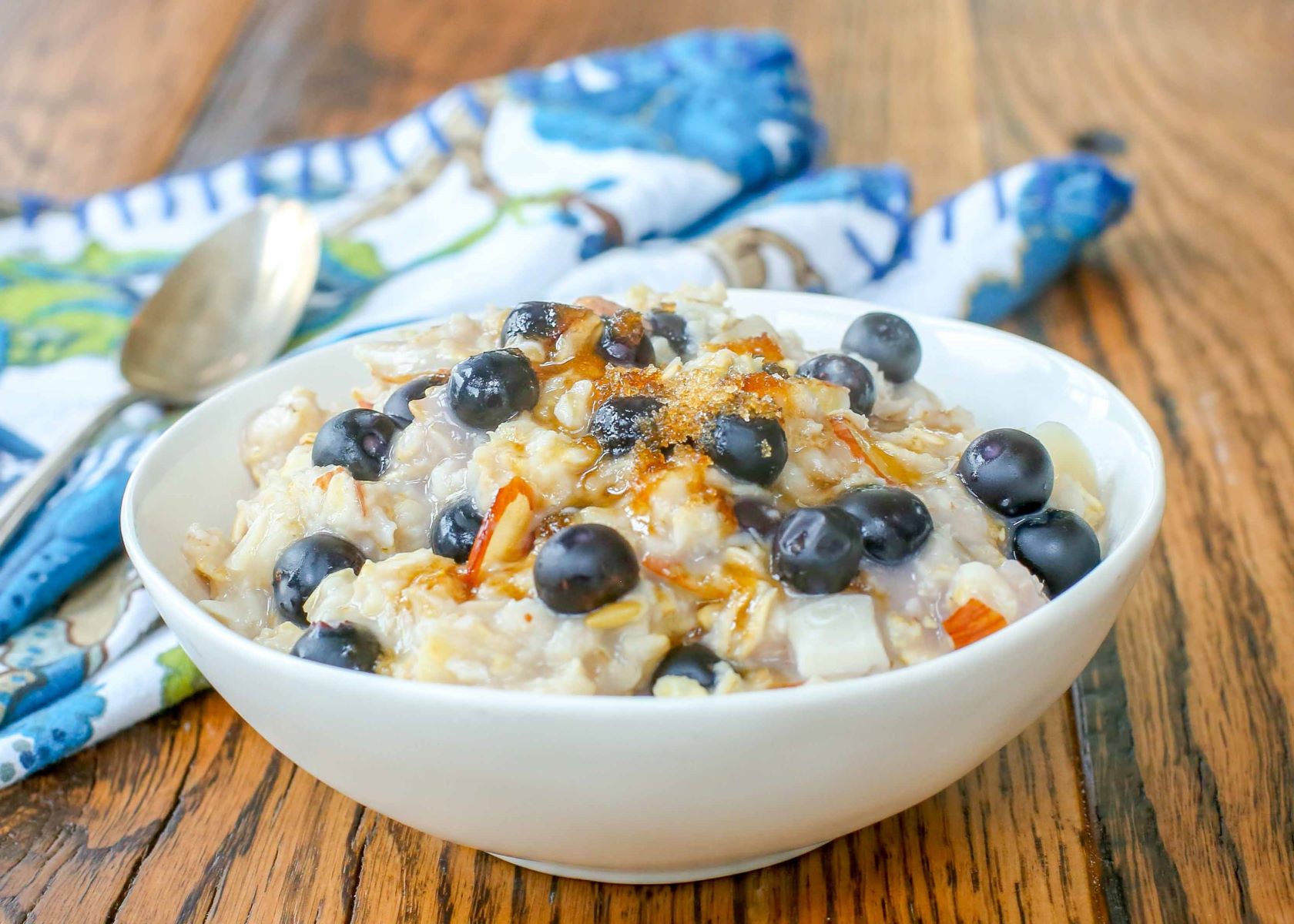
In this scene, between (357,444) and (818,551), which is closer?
(818,551)

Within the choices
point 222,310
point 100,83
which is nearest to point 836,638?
point 222,310

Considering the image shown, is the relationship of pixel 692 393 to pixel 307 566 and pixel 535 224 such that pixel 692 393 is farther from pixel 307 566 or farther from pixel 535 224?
pixel 535 224

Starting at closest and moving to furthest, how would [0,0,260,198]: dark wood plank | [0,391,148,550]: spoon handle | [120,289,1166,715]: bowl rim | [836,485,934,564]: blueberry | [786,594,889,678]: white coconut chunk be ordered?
1. [120,289,1166,715]: bowl rim
2. [786,594,889,678]: white coconut chunk
3. [836,485,934,564]: blueberry
4. [0,391,148,550]: spoon handle
5. [0,0,260,198]: dark wood plank

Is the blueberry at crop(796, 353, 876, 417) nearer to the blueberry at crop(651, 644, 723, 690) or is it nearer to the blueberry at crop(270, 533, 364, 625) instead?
the blueberry at crop(651, 644, 723, 690)

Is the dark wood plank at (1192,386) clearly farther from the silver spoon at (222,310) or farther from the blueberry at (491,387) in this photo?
the silver spoon at (222,310)

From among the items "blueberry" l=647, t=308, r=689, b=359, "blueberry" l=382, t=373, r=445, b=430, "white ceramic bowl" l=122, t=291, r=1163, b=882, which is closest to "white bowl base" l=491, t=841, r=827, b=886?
"white ceramic bowl" l=122, t=291, r=1163, b=882

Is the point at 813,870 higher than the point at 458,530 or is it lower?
lower

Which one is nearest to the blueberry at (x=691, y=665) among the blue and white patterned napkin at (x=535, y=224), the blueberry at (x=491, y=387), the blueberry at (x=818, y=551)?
the blueberry at (x=818, y=551)

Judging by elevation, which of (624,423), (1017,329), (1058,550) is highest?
(624,423)
